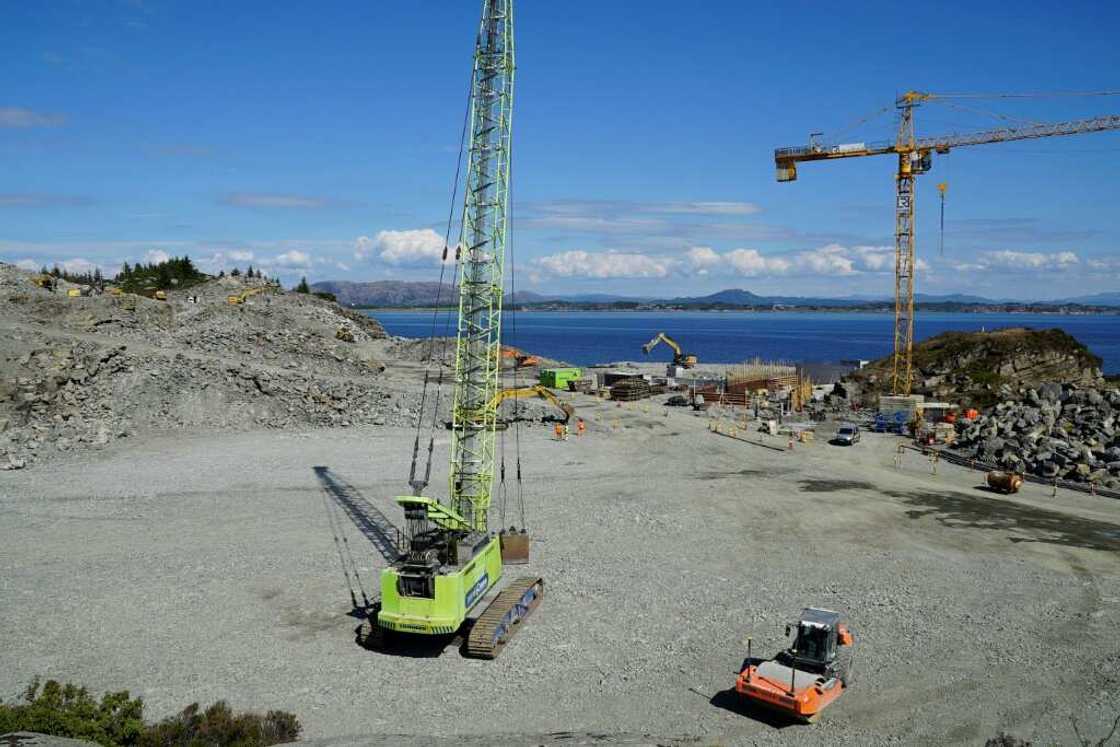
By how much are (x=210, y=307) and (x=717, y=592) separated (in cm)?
5729

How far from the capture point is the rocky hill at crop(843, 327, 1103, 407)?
63.2 meters

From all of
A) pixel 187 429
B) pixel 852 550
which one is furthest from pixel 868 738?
pixel 187 429

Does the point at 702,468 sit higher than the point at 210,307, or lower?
lower

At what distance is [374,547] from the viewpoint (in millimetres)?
26859

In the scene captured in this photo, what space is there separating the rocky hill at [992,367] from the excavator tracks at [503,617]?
158 ft

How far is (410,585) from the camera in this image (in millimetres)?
18109

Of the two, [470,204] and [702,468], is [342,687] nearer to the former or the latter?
[470,204]

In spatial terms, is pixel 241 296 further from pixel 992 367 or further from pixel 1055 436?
pixel 1055 436

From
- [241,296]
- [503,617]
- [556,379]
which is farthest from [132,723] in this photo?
[241,296]

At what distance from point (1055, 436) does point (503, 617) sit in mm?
35257

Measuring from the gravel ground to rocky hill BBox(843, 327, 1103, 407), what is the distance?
2720 centimetres

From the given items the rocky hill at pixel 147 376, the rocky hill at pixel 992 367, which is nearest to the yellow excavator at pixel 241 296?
the rocky hill at pixel 147 376

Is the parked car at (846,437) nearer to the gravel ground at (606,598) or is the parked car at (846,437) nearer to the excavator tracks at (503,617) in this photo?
the gravel ground at (606,598)

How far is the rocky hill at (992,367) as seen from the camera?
6322 cm
